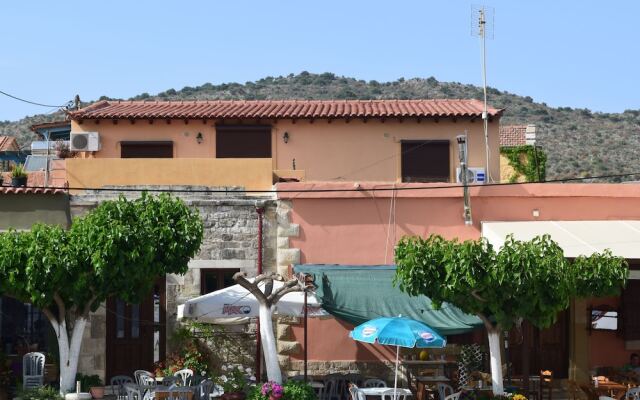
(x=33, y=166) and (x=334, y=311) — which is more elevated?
(x=33, y=166)

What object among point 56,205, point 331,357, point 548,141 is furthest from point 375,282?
point 548,141

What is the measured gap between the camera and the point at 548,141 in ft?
195

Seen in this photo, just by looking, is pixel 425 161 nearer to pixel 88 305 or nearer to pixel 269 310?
pixel 269 310

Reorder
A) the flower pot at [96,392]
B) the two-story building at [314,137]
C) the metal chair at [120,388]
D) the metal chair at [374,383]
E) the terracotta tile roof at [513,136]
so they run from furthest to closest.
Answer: the terracotta tile roof at [513,136] < the two-story building at [314,137] < the metal chair at [374,383] < the metal chair at [120,388] < the flower pot at [96,392]

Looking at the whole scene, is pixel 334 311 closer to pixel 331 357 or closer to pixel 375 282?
pixel 375 282

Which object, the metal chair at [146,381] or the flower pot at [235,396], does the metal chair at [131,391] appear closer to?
the metal chair at [146,381]

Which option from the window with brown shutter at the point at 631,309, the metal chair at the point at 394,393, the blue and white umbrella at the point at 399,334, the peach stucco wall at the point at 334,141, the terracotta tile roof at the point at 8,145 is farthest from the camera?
the terracotta tile roof at the point at 8,145

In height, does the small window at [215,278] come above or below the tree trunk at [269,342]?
above

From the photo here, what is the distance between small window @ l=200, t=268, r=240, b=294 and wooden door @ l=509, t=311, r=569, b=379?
6.40 m

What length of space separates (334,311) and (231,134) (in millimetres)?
9715

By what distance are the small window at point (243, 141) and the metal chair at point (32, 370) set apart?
8735mm

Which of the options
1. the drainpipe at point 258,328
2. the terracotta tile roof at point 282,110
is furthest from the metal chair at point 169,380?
the terracotta tile roof at point 282,110

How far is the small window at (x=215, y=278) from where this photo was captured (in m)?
20.8

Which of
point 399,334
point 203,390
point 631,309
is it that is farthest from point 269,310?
point 631,309
